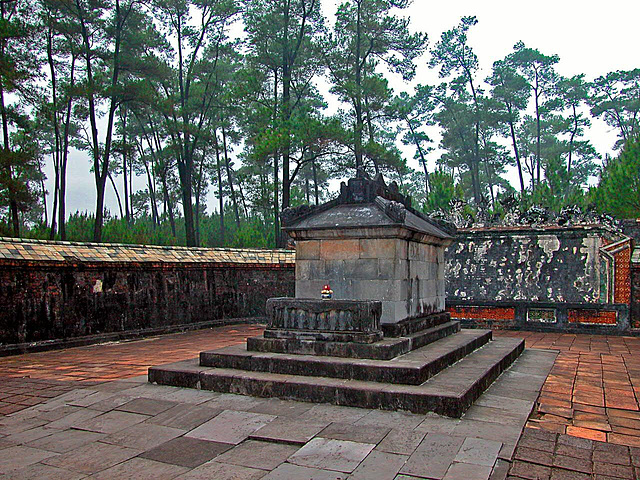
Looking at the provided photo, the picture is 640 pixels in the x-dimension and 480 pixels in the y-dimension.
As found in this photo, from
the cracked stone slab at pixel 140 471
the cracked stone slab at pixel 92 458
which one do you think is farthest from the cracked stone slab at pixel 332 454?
the cracked stone slab at pixel 92 458

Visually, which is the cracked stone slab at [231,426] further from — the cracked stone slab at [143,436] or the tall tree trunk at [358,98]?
the tall tree trunk at [358,98]

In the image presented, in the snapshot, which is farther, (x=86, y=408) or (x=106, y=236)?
(x=106, y=236)

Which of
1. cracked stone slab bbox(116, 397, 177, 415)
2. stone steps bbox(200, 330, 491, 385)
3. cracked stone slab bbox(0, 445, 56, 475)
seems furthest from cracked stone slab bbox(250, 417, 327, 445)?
cracked stone slab bbox(0, 445, 56, 475)

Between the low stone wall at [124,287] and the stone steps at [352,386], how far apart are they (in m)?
4.18

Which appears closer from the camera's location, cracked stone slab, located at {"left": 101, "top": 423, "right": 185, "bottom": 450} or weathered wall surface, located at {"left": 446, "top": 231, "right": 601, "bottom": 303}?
cracked stone slab, located at {"left": 101, "top": 423, "right": 185, "bottom": 450}

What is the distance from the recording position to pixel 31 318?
8.58 meters

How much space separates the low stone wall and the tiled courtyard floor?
254 centimetres

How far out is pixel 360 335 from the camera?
5.58 m

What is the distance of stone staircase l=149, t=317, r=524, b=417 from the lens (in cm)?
459

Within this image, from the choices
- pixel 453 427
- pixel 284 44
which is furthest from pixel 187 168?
pixel 453 427

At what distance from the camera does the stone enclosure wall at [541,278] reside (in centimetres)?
1179

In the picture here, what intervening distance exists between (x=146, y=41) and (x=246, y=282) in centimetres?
1112

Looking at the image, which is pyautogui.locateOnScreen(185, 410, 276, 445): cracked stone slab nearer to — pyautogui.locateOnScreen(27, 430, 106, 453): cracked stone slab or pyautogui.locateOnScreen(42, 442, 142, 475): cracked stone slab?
pyautogui.locateOnScreen(42, 442, 142, 475): cracked stone slab

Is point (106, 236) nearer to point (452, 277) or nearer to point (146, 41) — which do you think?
point (146, 41)
